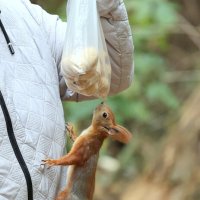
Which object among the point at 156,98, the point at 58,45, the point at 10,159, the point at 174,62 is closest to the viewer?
the point at 10,159

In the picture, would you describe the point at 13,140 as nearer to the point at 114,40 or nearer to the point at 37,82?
the point at 37,82

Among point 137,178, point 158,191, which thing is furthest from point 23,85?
point 137,178

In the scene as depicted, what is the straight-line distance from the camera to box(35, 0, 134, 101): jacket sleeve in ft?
7.30

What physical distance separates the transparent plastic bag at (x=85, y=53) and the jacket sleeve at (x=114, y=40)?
5 cm

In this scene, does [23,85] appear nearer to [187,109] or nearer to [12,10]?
[12,10]

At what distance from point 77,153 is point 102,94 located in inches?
7.1

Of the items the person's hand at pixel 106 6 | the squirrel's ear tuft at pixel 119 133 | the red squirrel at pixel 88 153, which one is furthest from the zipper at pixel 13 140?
the person's hand at pixel 106 6

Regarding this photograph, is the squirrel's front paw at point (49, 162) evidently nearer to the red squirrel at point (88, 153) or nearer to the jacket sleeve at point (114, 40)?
the red squirrel at point (88, 153)

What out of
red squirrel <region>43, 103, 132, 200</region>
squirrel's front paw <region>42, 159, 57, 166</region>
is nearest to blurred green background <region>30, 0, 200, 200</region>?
red squirrel <region>43, 103, 132, 200</region>

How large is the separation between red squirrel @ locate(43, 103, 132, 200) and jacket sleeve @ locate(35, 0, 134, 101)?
188mm

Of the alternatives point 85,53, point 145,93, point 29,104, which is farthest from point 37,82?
point 145,93

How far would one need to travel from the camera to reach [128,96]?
5996mm

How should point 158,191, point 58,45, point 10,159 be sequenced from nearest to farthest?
point 10,159 < point 58,45 < point 158,191

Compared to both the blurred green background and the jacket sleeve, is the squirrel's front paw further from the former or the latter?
the blurred green background
